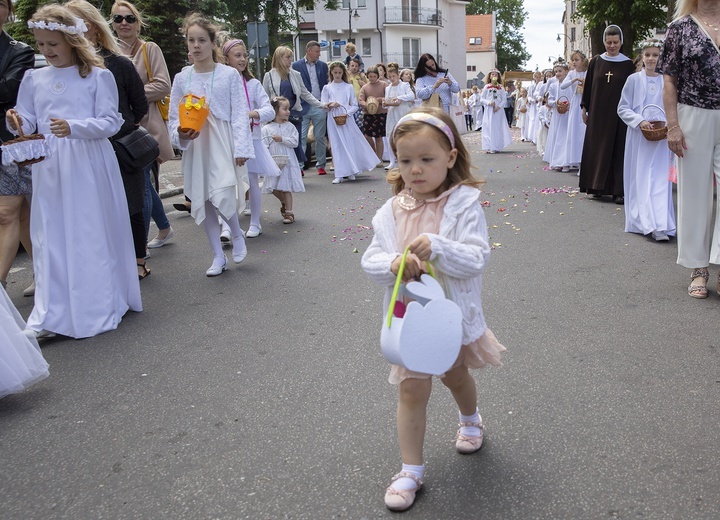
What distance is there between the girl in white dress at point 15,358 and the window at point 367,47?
70.7 meters

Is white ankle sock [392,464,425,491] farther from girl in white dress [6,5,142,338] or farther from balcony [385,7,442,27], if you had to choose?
balcony [385,7,442,27]

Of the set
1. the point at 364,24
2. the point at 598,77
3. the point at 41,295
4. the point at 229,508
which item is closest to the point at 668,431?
the point at 229,508

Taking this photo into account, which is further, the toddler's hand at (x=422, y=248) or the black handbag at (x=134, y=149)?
the black handbag at (x=134, y=149)

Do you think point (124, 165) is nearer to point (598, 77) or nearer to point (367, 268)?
point (367, 268)

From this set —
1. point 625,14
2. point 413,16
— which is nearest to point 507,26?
point 413,16

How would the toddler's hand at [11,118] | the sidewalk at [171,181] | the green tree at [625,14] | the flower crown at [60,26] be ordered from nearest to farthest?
the flower crown at [60,26]
the toddler's hand at [11,118]
the sidewalk at [171,181]
the green tree at [625,14]

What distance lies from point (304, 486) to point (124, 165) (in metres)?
3.91

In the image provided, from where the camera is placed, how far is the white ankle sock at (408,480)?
9.50ft

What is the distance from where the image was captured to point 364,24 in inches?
2785

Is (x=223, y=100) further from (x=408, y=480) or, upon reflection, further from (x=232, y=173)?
(x=408, y=480)

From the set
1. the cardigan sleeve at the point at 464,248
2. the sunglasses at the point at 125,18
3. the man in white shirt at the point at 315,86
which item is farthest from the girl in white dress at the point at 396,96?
the cardigan sleeve at the point at 464,248

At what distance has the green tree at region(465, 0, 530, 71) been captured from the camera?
108 metres

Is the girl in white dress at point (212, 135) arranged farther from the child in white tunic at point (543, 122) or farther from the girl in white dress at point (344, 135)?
the child in white tunic at point (543, 122)

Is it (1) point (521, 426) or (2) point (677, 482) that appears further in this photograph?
(1) point (521, 426)
